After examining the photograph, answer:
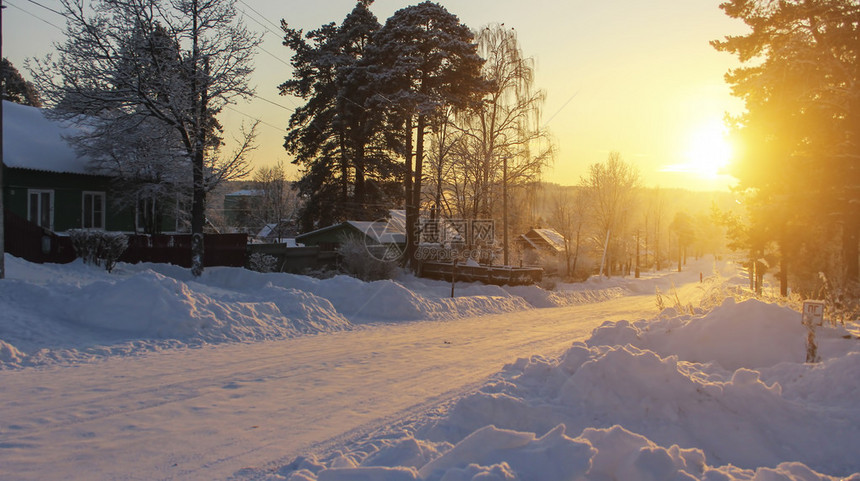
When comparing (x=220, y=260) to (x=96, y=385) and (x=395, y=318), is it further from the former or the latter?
(x=96, y=385)

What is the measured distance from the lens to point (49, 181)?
24.9m

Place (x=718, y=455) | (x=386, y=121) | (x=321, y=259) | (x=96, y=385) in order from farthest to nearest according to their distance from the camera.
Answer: (x=386, y=121)
(x=321, y=259)
(x=96, y=385)
(x=718, y=455)

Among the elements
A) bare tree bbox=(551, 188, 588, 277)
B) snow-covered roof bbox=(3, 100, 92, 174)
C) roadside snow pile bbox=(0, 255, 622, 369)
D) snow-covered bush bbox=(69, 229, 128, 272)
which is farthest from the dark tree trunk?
bare tree bbox=(551, 188, 588, 277)

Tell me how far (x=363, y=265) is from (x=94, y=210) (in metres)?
14.0

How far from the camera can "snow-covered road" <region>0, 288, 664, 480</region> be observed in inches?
206

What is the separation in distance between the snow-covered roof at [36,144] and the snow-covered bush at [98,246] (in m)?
5.93

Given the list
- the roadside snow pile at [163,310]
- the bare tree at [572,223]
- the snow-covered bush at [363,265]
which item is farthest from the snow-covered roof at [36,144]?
the bare tree at [572,223]

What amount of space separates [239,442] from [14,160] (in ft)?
79.8

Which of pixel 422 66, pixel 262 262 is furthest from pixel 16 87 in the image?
pixel 422 66

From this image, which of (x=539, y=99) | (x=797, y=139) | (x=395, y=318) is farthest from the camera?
(x=539, y=99)

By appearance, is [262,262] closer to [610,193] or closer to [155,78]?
[155,78]

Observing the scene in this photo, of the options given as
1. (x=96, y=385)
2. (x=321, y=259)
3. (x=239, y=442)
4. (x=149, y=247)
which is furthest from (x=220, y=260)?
(x=239, y=442)

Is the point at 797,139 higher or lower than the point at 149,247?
higher

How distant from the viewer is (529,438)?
15.8 ft
